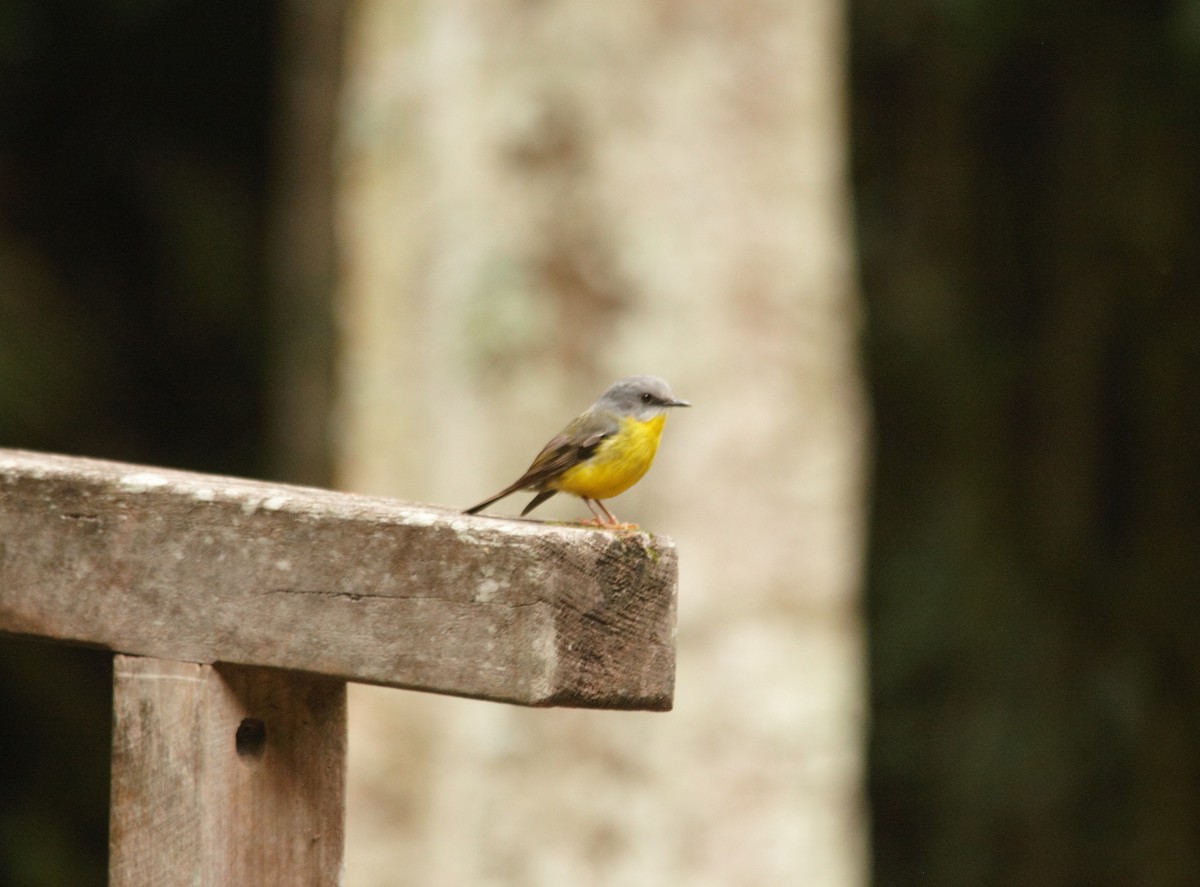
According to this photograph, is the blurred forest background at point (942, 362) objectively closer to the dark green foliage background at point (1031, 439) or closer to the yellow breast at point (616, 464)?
the dark green foliage background at point (1031, 439)

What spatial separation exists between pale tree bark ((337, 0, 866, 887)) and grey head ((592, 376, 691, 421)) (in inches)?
57.7

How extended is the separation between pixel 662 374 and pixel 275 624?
2.65 meters

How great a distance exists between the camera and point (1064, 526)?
7668 mm

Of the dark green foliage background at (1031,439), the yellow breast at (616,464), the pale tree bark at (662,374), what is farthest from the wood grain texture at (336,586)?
the dark green foliage background at (1031,439)

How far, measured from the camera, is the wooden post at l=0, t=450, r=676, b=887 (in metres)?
1.92

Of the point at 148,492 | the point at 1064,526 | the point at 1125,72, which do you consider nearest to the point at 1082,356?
the point at 1064,526

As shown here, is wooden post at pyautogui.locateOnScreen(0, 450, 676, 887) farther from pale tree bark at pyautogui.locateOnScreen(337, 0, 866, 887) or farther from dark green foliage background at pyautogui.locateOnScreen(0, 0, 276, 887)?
dark green foliage background at pyautogui.locateOnScreen(0, 0, 276, 887)

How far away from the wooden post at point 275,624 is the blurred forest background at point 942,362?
4.62 m

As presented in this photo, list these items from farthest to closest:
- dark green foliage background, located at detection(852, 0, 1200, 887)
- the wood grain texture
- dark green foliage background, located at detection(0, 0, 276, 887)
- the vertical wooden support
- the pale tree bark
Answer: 1. dark green foliage background, located at detection(0, 0, 276, 887)
2. dark green foliage background, located at detection(852, 0, 1200, 887)
3. the pale tree bark
4. the vertical wooden support
5. the wood grain texture

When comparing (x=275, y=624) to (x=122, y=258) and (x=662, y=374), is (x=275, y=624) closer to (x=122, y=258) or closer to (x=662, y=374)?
(x=662, y=374)

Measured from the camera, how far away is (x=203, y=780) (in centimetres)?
205

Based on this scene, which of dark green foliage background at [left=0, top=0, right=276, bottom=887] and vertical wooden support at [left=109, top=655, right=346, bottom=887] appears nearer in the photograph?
vertical wooden support at [left=109, top=655, right=346, bottom=887]

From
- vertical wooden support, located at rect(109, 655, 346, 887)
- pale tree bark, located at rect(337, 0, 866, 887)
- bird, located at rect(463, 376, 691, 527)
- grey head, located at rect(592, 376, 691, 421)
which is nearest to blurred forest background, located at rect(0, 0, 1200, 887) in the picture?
pale tree bark, located at rect(337, 0, 866, 887)

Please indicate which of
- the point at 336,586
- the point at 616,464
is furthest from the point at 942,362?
the point at 336,586
